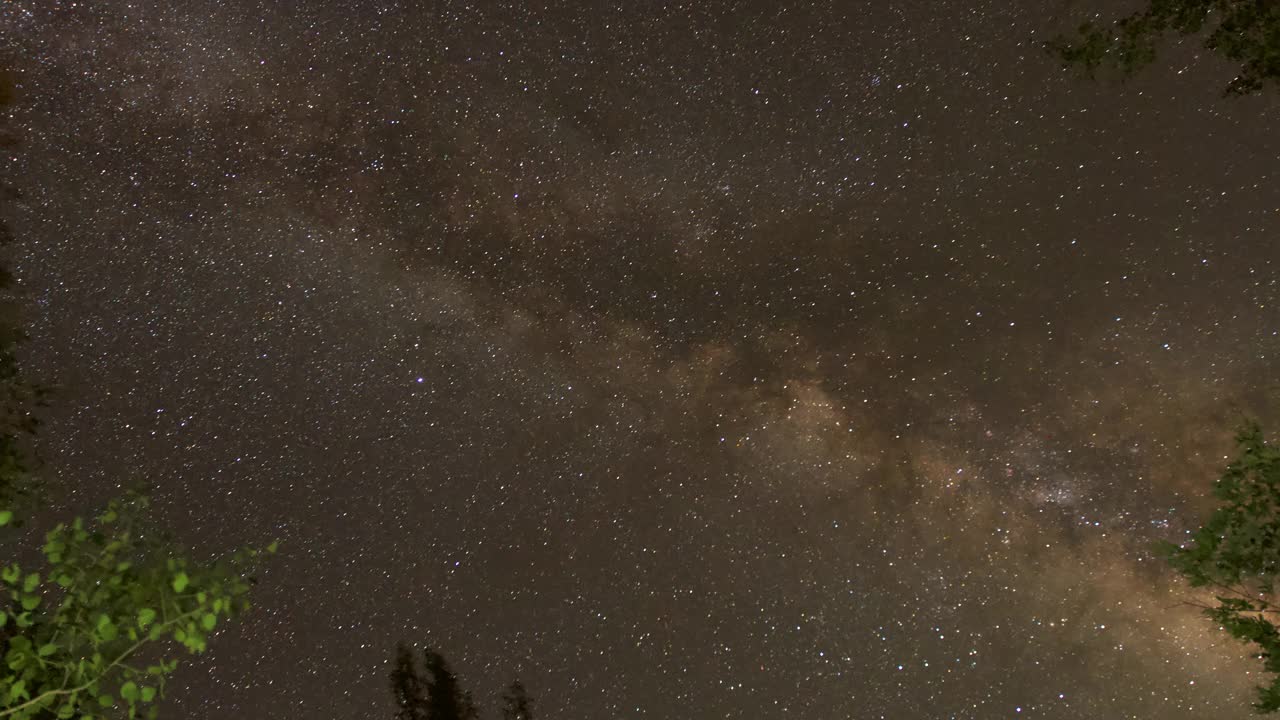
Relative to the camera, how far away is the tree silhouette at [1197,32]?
22.7ft

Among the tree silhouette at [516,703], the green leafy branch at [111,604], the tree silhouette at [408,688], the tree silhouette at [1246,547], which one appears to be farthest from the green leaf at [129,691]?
the tree silhouette at [408,688]

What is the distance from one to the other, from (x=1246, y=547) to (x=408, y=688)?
16782 mm

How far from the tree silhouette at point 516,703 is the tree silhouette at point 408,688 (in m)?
3.93

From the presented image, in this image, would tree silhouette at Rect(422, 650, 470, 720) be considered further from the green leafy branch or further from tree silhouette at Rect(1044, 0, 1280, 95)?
tree silhouette at Rect(1044, 0, 1280, 95)

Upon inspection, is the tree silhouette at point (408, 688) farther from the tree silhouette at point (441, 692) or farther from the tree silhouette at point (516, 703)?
the tree silhouette at point (516, 703)

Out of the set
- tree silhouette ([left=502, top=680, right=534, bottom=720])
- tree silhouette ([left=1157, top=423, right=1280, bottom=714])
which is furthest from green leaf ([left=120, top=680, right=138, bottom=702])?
tree silhouette ([left=502, top=680, right=534, bottom=720])

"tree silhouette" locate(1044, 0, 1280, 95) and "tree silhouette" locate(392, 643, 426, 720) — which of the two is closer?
"tree silhouette" locate(1044, 0, 1280, 95)

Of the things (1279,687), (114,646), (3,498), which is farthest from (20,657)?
(1279,687)

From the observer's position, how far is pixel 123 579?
405 centimetres

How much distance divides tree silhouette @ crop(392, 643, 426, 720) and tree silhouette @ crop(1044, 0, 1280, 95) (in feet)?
56.8

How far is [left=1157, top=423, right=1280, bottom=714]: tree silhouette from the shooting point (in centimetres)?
640

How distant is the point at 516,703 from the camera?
14.6 meters

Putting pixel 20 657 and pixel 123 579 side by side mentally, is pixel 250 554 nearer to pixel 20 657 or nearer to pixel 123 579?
pixel 123 579

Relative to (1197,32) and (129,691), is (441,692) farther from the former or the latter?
(1197,32)
